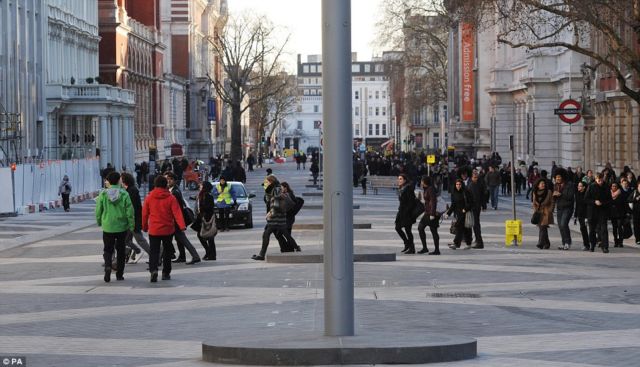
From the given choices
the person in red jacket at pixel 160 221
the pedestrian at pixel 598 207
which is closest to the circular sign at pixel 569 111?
the pedestrian at pixel 598 207

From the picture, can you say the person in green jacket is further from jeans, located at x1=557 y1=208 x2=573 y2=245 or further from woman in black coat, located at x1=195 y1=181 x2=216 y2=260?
jeans, located at x1=557 y1=208 x2=573 y2=245

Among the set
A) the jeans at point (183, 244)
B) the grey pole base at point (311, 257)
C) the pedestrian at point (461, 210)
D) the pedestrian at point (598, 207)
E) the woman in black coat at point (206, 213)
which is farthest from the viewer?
the pedestrian at point (461, 210)

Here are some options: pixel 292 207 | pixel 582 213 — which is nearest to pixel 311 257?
pixel 292 207

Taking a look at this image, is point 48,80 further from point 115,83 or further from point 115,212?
point 115,212

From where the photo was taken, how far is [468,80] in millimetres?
98562

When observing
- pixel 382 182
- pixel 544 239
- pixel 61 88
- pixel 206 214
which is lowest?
pixel 382 182

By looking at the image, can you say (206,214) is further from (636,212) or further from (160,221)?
(636,212)

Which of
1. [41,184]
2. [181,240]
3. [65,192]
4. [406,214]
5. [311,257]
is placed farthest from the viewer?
[65,192]

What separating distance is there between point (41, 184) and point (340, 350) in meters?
39.3

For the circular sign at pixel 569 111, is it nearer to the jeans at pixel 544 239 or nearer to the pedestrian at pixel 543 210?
the pedestrian at pixel 543 210

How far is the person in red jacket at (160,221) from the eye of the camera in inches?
915

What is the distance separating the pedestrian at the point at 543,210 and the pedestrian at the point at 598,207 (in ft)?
2.74

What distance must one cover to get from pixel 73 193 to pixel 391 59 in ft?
232

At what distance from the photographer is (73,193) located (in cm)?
5947
